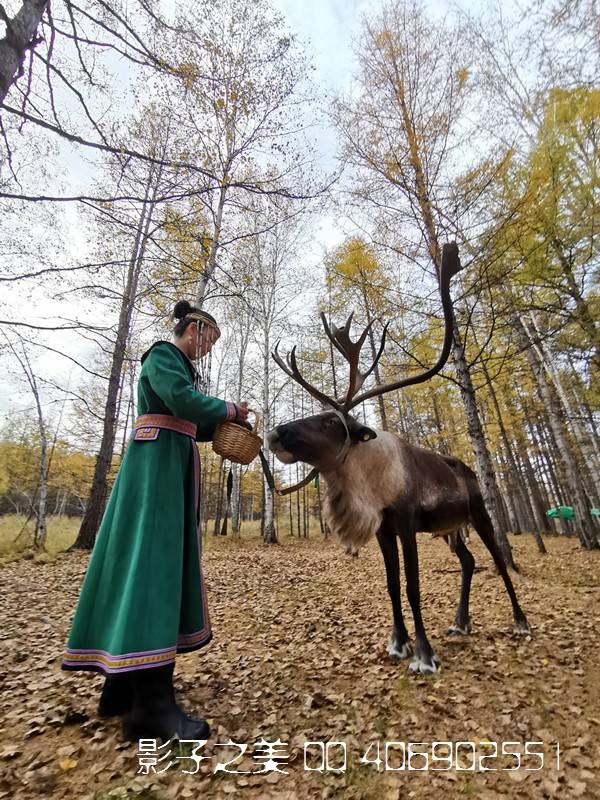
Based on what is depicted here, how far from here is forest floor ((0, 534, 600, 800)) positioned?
5.90ft

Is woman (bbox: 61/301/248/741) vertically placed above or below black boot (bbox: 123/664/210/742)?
above

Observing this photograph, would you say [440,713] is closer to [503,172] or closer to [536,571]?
[536,571]

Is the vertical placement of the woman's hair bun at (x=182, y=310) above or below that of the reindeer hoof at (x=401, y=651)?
above

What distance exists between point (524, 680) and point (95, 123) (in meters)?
6.76

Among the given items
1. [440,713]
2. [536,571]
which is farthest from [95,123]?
[536,571]

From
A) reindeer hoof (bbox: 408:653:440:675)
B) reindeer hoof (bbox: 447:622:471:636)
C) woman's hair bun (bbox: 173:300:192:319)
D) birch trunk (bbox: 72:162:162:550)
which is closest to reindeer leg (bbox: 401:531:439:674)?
reindeer hoof (bbox: 408:653:440:675)

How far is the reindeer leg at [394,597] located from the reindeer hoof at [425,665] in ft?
0.69

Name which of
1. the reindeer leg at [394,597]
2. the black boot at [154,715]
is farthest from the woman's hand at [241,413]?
the reindeer leg at [394,597]

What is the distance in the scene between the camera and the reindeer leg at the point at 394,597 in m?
3.24

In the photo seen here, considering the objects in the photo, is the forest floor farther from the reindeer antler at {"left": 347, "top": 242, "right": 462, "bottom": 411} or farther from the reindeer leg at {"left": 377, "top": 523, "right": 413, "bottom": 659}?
the reindeer antler at {"left": 347, "top": 242, "right": 462, "bottom": 411}

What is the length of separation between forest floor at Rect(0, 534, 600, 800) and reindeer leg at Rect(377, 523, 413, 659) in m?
0.12

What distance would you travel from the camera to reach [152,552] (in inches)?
84.9

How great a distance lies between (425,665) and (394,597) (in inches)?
21.2

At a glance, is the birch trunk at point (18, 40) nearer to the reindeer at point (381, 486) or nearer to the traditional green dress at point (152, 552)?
the traditional green dress at point (152, 552)
